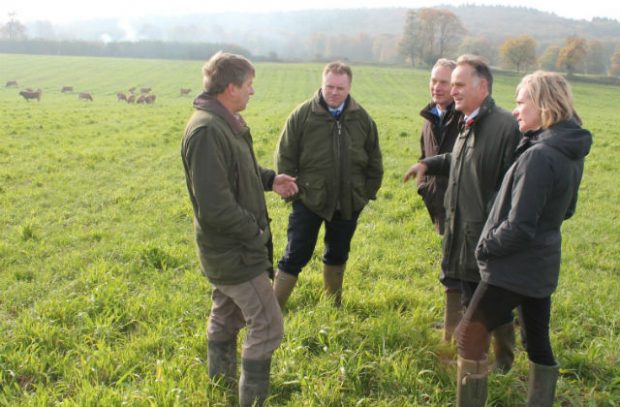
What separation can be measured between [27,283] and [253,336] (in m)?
3.31

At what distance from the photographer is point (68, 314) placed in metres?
4.53

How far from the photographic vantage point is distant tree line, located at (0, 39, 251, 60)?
8269cm

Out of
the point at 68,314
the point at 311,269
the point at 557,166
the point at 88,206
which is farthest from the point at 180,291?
the point at 88,206

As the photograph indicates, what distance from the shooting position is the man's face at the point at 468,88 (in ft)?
12.2

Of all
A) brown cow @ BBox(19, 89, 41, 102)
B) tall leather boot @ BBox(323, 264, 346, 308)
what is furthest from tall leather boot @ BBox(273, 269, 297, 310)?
brown cow @ BBox(19, 89, 41, 102)

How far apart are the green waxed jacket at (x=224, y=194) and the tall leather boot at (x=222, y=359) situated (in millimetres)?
579

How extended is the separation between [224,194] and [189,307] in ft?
6.83

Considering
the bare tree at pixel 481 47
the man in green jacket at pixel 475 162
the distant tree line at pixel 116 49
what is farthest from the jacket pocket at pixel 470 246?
the bare tree at pixel 481 47

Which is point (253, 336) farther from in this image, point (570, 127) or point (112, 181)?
point (112, 181)

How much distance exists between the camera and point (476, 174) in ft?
12.1

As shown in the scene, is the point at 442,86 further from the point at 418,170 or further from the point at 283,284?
the point at 283,284

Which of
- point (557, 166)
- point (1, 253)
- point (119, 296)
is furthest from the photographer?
point (1, 253)

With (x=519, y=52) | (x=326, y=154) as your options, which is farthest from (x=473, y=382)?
(x=519, y=52)

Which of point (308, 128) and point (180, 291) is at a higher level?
point (308, 128)
